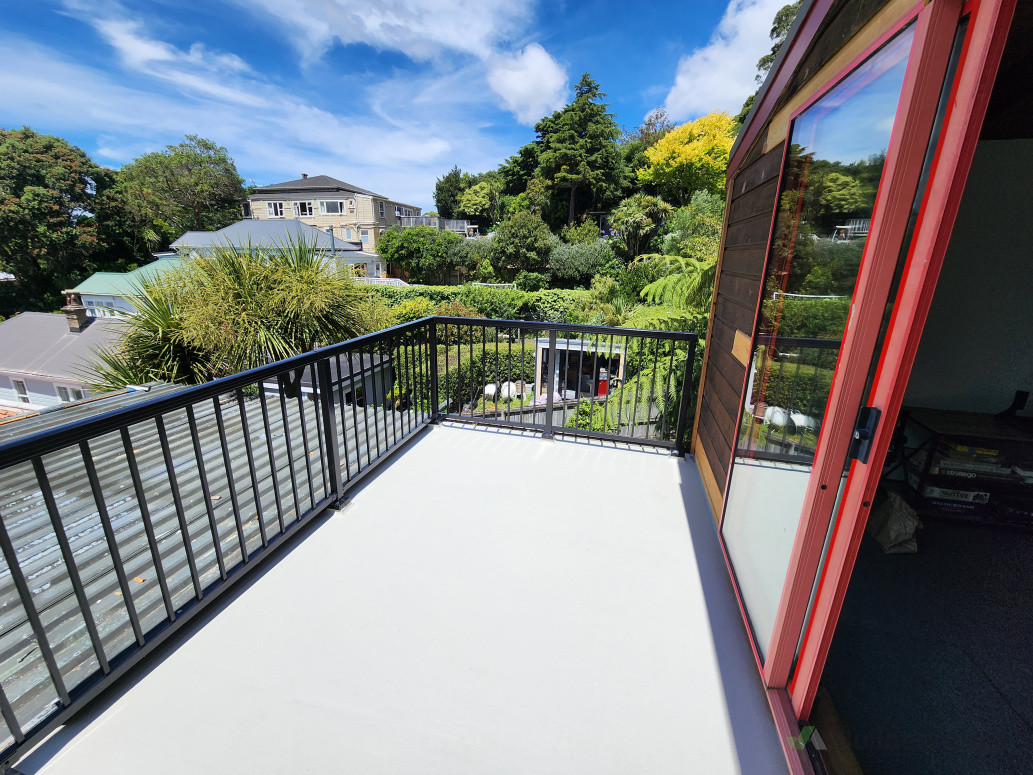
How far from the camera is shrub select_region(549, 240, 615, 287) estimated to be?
18906 mm

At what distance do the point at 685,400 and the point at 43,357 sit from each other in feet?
62.5

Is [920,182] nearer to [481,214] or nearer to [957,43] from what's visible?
[957,43]

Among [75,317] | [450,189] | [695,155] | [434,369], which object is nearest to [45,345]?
[75,317]

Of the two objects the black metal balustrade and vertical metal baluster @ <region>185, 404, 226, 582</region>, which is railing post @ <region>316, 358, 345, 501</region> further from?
vertical metal baluster @ <region>185, 404, 226, 582</region>

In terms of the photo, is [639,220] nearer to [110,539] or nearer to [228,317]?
[228,317]

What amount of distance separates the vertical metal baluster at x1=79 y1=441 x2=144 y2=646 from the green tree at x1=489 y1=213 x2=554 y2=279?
2013cm

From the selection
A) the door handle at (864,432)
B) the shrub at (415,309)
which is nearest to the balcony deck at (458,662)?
the door handle at (864,432)

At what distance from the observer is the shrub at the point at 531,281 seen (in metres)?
19.7

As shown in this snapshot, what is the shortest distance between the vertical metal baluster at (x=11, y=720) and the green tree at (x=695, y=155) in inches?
931

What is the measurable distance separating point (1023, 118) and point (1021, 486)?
1795 mm

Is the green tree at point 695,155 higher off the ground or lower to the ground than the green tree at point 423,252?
higher

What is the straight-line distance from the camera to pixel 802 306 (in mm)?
1372

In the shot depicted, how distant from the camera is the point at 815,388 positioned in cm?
120

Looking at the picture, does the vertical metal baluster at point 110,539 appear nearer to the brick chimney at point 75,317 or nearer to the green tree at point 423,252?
the brick chimney at point 75,317
